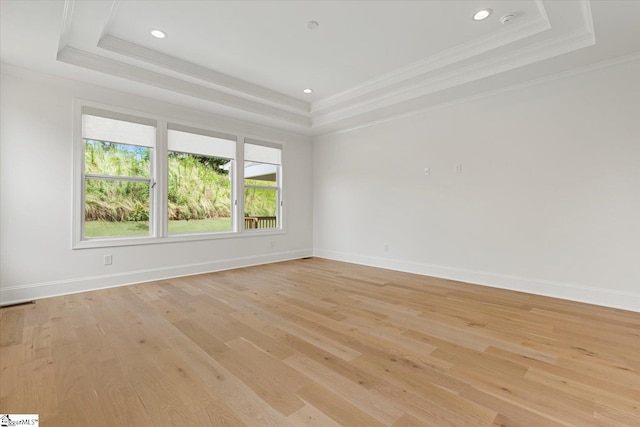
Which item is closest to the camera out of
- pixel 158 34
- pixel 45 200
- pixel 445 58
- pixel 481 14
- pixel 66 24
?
pixel 66 24

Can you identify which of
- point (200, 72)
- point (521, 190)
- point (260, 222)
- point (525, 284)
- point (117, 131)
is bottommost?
point (525, 284)

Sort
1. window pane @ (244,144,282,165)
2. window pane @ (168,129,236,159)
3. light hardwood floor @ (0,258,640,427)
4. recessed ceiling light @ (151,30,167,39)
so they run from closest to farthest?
light hardwood floor @ (0,258,640,427)
recessed ceiling light @ (151,30,167,39)
window pane @ (168,129,236,159)
window pane @ (244,144,282,165)

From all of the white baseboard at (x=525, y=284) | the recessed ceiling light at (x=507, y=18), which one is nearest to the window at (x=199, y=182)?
the white baseboard at (x=525, y=284)

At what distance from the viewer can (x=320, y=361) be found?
1.93 metres

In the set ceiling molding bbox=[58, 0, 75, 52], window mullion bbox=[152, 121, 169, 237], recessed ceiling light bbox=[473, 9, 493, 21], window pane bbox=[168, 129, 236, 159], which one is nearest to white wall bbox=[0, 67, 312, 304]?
window mullion bbox=[152, 121, 169, 237]

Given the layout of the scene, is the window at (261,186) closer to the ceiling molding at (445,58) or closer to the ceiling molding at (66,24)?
the ceiling molding at (445,58)

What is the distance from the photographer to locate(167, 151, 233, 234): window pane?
14.6 feet

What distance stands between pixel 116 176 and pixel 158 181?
50cm

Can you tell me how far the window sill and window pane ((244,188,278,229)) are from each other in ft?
0.72

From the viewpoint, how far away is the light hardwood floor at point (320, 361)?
1.45 m

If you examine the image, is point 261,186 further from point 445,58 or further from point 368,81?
point 445,58

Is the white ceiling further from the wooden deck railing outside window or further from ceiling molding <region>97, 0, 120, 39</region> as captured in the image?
the wooden deck railing outside window

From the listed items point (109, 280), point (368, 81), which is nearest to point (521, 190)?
point (368, 81)

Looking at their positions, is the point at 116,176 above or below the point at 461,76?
below
